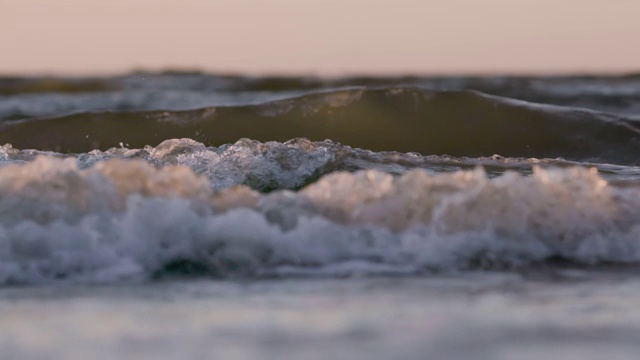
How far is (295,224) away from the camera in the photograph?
4395 mm

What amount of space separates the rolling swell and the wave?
6.01 m

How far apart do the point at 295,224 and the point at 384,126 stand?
6.82m

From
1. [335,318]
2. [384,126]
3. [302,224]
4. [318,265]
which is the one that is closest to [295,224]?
[302,224]

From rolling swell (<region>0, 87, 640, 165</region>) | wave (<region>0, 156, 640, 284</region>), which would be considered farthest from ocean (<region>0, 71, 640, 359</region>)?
rolling swell (<region>0, 87, 640, 165</region>)

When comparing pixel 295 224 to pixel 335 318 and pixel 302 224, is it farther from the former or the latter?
pixel 335 318

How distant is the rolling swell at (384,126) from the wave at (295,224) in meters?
6.01

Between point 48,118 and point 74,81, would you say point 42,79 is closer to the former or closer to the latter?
A: point 74,81

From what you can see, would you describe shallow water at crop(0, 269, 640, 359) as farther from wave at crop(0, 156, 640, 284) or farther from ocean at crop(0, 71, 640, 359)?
wave at crop(0, 156, 640, 284)

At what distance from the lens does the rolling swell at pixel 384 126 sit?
10852 millimetres

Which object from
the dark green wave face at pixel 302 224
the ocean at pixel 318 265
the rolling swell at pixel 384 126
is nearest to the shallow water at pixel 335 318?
the ocean at pixel 318 265

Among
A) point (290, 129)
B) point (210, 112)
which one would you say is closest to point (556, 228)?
point (290, 129)

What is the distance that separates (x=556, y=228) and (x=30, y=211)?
5.83 ft

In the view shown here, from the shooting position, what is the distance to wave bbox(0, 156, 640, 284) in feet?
13.9

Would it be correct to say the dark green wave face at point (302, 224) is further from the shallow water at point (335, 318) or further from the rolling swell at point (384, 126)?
the rolling swell at point (384, 126)
